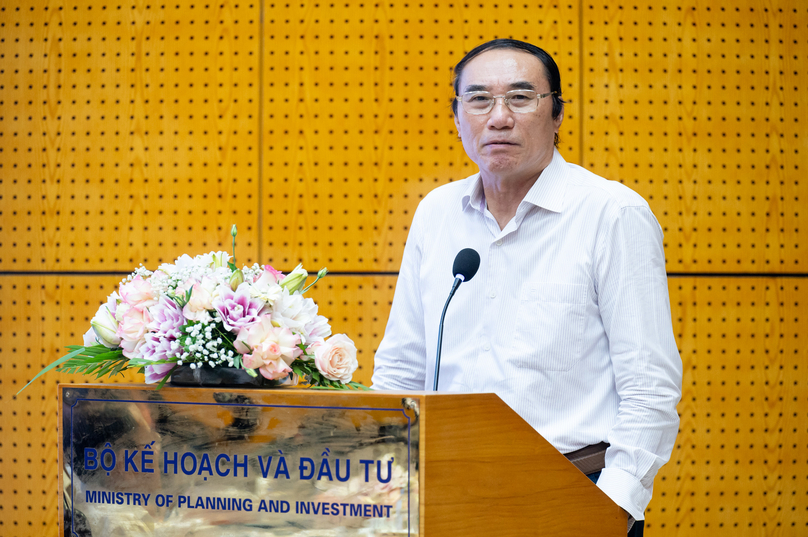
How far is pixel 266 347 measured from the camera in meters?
0.94

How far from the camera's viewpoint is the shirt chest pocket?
1432 millimetres

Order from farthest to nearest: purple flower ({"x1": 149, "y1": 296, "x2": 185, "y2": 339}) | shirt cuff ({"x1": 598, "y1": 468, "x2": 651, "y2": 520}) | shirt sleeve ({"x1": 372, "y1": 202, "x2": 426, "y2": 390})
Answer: shirt sleeve ({"x1": 372, "y1": 202, "x2": 426, "y2": 390}) < shirt cuff ({"x1": 598, "y1": 468, "x2": 651, "y2": 520}) < purple flower ({"x1": 149, "y1": 296, "x2": 185, "y2": 339})

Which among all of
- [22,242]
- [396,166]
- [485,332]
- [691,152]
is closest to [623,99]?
[691,152]

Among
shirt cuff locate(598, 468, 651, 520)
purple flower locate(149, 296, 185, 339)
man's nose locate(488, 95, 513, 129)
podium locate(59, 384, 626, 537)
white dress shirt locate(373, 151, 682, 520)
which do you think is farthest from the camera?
man's nose locate(488, 95, 513, 129)

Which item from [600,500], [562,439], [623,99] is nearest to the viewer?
[600,500]

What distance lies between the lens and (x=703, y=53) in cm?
284

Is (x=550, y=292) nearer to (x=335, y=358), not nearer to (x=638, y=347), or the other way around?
(x=638, y=347)

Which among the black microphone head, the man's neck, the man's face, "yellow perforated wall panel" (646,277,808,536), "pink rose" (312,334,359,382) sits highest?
the man's face

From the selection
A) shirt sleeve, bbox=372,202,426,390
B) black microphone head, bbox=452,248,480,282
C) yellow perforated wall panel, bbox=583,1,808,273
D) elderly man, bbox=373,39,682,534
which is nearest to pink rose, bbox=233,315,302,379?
black microphone head, bbox=452,248,480,282

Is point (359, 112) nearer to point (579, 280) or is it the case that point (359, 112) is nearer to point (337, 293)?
point (337, 293)

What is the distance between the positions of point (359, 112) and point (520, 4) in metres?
0.89

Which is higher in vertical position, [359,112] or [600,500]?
[359,112]

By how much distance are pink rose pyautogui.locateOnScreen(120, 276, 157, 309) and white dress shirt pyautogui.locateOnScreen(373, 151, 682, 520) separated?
2.46ft

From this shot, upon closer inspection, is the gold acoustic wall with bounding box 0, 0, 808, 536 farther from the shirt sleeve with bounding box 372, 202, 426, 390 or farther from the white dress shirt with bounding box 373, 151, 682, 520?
the white dress shirt with bounding box 373, 151, 682, 520
